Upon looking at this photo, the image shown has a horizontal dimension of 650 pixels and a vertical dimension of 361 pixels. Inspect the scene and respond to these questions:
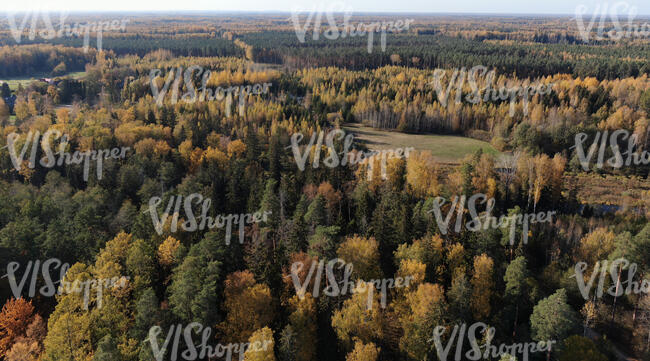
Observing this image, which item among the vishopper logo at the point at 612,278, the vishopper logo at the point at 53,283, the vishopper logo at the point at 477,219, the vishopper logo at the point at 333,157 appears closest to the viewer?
the vishopper logo at the point at 53,283

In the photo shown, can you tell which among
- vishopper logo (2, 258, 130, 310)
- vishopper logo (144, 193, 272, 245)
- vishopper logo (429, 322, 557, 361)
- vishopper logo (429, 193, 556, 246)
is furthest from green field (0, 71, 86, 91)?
vishopper logo (429, 322, 557, 361)

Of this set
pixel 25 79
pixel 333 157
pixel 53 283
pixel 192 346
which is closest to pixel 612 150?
pixel 333 157

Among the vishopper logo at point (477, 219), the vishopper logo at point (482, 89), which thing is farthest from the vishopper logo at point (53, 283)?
the vishopper logo at point (482, 89)

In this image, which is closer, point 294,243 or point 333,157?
point 294,243

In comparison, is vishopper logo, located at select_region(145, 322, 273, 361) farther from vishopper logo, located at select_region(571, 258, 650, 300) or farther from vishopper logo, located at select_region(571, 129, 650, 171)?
vishopper logo, located at select_region(571, 129, 650, 171)

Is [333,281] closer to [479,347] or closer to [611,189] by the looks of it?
[479,347]

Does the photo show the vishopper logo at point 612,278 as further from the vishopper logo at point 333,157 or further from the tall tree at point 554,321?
the vishopper logo at point 333,157
